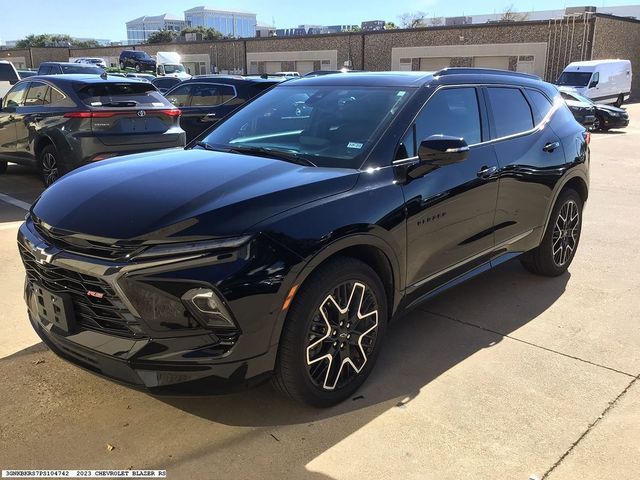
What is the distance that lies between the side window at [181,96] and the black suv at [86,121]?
260cm

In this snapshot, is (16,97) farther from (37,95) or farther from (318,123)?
(318,123)

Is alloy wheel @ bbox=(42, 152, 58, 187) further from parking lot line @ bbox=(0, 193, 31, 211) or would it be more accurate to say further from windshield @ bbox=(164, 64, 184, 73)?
windshield @ bbox=(164, 64, 184, 73)

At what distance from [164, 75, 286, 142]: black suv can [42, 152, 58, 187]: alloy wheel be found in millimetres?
2901

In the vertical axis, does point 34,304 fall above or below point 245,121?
below

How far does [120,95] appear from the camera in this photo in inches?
320

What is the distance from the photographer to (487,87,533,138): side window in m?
4.23

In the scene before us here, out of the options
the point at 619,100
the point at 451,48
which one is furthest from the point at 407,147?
the point at 451,48

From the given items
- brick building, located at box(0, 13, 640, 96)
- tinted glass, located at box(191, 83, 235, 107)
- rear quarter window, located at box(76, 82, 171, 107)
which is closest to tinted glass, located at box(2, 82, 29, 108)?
rear quarter window, located at box(76, 82, 171, 107)

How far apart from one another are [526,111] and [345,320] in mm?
2632

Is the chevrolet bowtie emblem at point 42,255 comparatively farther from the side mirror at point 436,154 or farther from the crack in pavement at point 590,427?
the crack in pavement at point 590,427

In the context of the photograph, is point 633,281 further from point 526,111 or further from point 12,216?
point 12,216

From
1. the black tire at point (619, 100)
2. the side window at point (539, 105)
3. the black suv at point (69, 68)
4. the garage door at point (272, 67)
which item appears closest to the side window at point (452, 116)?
the side window at point (539, 105)

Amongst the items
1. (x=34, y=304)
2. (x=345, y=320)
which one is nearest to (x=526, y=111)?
(x=345, y=320)

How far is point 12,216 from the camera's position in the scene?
7254mm
